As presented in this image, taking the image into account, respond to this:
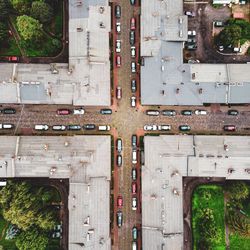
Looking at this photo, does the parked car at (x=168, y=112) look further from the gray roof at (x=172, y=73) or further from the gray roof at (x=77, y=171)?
the gray roof at (x=77, y=171)

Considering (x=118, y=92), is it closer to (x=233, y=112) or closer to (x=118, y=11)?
(x=118, y=11)

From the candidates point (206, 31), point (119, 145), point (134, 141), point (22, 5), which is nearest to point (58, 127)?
point (119, 145)

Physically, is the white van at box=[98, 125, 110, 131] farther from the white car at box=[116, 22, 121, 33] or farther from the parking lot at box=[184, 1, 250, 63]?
the parking lot at box=[184, 1, 250, 63]

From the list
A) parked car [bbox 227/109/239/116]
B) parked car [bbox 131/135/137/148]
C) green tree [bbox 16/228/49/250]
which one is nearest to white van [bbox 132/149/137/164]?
parked car [bbox 131/135/137/148]

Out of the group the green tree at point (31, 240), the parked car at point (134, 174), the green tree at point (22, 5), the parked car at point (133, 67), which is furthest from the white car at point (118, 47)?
the green tree at point (31, 240)

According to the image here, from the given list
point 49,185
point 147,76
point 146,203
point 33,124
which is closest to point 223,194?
point 146,203

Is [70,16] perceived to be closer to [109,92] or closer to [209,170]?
[109,92]
